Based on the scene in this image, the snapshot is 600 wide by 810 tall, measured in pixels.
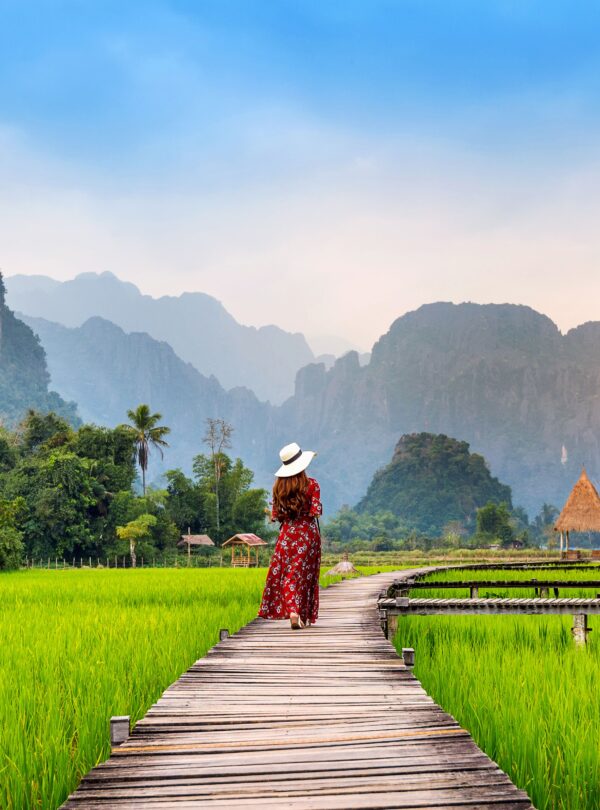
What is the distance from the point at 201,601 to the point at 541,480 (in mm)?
192900

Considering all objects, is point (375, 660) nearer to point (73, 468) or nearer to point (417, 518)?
point (73, 468)

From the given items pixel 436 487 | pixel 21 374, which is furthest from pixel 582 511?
pixel 21 374

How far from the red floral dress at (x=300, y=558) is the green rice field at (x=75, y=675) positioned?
0.82 m

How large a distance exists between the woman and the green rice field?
84 cm

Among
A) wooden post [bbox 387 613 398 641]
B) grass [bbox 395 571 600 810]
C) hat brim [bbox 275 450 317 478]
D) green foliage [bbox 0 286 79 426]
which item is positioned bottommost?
wooden post [bbox 387 613 398 641]

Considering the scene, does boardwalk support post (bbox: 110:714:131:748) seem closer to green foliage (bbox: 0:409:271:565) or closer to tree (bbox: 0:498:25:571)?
tree (bbox: 0:498:25:571)

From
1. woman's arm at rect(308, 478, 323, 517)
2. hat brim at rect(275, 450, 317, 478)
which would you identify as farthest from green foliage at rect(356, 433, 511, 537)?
hat brim at rect(275, 450, 317, 478)

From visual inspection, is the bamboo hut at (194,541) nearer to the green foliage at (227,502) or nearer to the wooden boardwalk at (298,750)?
the green foliage at (227,502)

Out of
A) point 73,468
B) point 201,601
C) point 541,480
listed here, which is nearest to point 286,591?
point 201,601

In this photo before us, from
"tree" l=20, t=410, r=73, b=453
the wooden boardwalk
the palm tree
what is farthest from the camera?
"tree" l=20, t=410, r=73, b=453

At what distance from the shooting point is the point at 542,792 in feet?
10.2

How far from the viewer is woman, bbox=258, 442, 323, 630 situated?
6.81 metres

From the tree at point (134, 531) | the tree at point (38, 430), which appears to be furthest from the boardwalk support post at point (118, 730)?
the tree at point (38, 430)

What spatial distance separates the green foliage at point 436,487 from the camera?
12394cm
